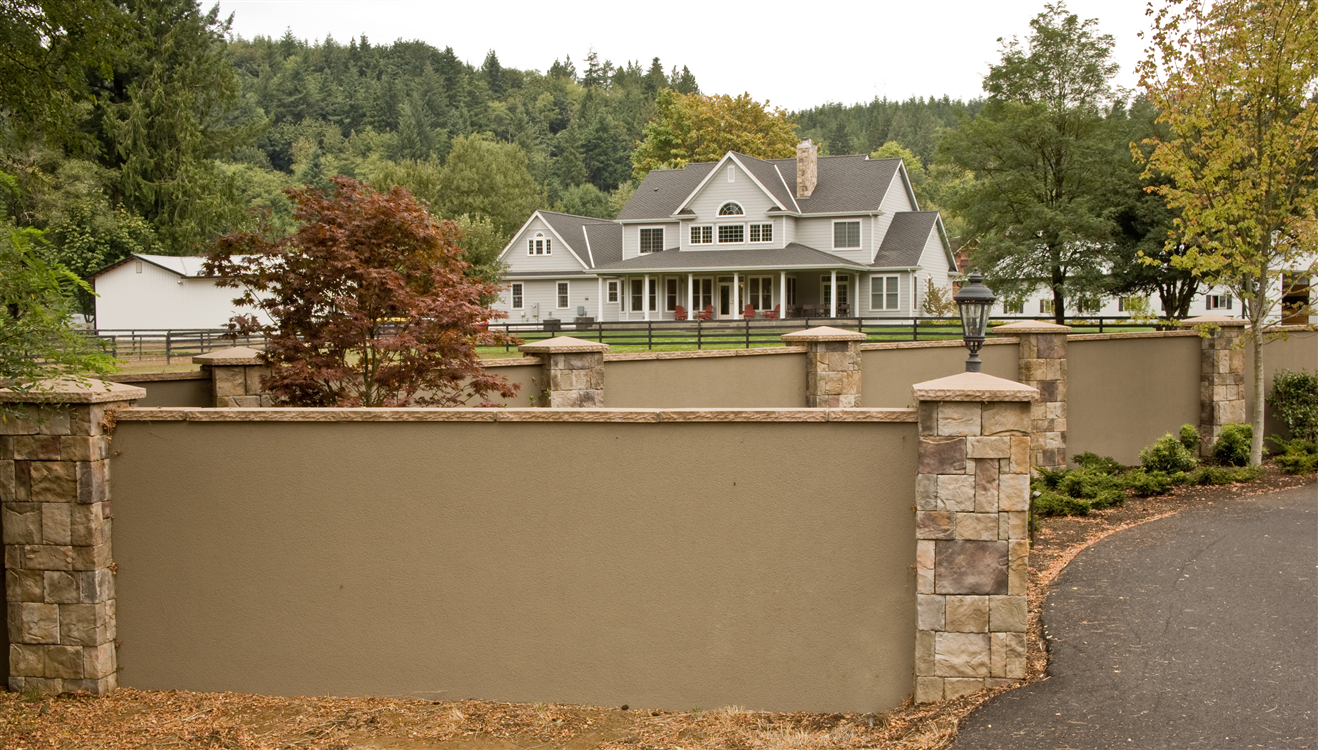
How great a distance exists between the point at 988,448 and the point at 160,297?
3300 centimetres

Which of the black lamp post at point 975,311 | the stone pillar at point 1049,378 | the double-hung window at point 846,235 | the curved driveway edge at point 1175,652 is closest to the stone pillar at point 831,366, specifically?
the stone pillar at point 1049,378

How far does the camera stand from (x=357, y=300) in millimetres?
8414

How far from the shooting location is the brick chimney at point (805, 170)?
35.9 meters

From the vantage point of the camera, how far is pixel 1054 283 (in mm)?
29125

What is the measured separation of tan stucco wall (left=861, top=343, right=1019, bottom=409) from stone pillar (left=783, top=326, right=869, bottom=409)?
49cm

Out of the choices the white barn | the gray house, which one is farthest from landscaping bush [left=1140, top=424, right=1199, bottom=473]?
the white barn

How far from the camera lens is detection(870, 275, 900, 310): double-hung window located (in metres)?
35.3

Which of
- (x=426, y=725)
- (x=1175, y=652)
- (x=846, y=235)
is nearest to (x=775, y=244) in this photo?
(x=846, y=235)

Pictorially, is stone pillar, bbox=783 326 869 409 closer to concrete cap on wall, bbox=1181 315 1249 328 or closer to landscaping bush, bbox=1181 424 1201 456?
landscaping bush, bbox=1181 424 1201 456

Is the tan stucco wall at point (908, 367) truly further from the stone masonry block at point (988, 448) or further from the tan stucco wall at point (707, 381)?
the stone masonry block at point (988, 448)

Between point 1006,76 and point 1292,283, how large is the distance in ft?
59.9

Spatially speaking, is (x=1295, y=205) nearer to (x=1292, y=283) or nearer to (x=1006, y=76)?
(x=1292, y=283)

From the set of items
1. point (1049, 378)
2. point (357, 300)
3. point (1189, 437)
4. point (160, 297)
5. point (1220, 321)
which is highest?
point (160, 297)

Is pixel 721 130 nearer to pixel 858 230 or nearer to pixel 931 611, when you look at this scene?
pixel 858 230
